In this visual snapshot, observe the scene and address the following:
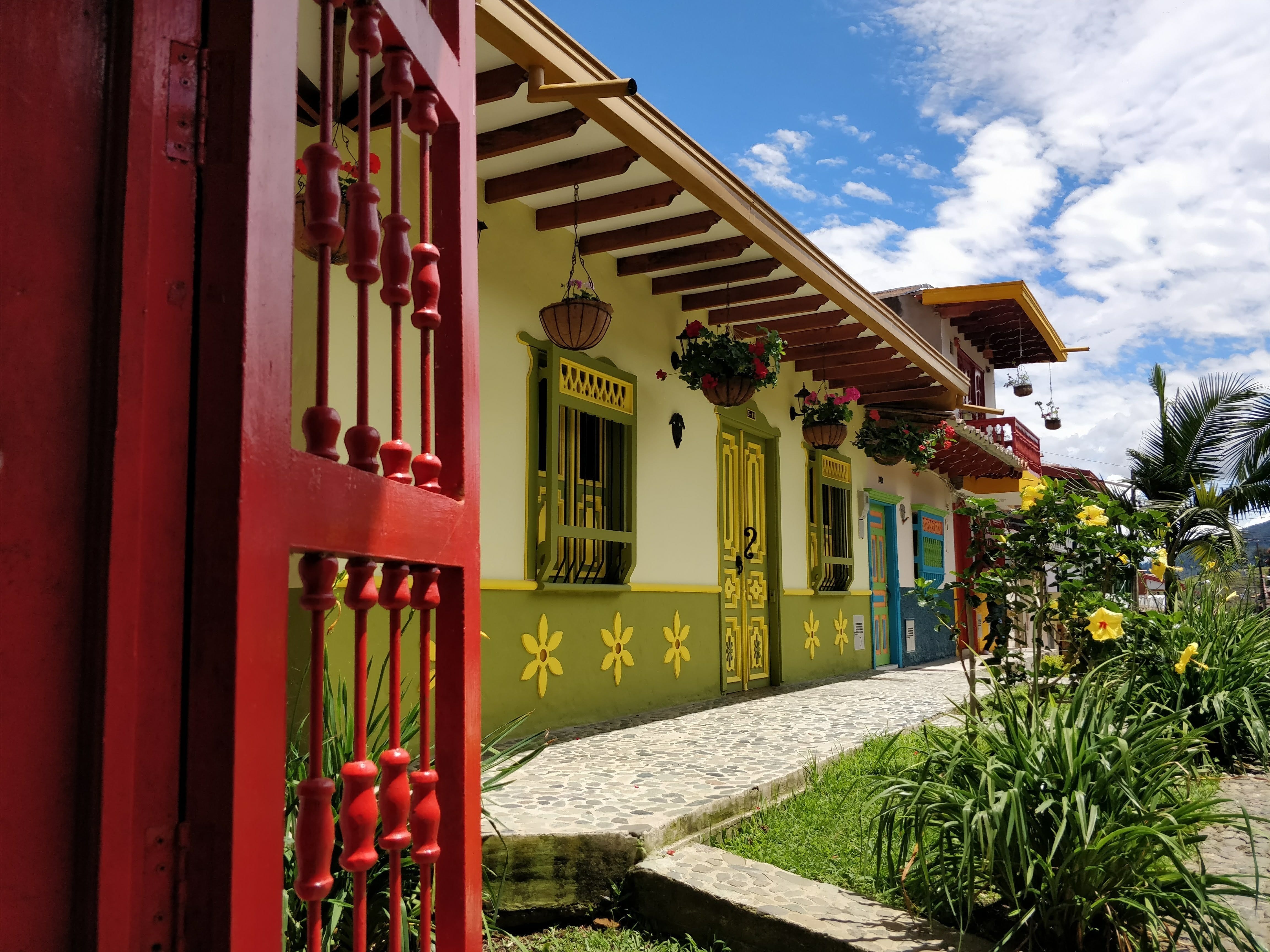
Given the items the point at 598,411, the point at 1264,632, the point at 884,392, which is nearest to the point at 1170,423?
the point at 884,392

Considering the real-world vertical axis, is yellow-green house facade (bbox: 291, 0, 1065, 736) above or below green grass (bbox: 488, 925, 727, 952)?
above

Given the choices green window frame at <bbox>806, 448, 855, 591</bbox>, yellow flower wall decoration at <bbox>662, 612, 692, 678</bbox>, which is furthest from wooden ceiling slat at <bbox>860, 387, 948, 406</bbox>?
yellow flower wall decoration at <bbox>662, 612, 692, 678</bbox>

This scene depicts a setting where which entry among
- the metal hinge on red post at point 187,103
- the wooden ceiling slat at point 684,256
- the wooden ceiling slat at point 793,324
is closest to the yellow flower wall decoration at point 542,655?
the wooden ceiling slat at point 684,256

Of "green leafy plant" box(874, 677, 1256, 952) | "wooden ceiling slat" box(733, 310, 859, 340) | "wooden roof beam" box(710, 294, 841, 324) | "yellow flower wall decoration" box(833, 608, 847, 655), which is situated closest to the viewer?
"green leafy plant" box(874, 677, 1256, 952)

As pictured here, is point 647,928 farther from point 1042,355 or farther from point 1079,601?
point 1042,355

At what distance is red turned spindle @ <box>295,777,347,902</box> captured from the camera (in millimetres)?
1233

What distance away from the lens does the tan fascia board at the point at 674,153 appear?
374 centimetres

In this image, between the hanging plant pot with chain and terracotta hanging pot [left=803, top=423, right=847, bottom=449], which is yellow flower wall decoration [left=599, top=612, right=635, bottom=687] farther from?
terracotta hanging pot [left=803, top=423, right=847, bottom=449]

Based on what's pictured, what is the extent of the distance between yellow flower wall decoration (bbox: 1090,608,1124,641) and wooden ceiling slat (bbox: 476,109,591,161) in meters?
3.26

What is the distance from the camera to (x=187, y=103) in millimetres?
1068

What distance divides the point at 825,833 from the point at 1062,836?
132cm

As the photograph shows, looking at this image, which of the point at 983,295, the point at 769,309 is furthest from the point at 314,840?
the point at 983,295

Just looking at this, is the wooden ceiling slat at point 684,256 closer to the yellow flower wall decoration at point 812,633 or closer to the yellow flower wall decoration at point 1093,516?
the yellow flower wall decoration at point 1093,516

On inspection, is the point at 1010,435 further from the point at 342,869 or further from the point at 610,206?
the point at 342,869
